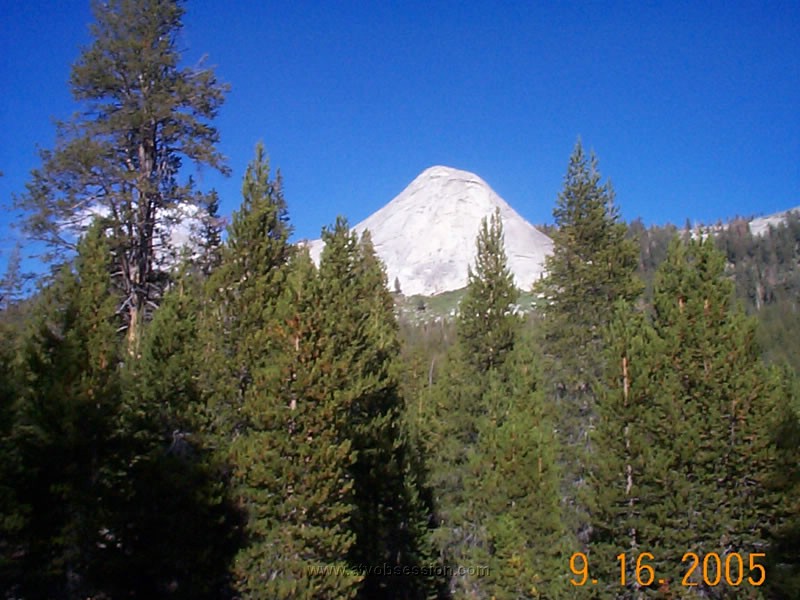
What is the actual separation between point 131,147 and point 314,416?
10692 millimetres

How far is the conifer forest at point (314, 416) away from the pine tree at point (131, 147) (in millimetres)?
74

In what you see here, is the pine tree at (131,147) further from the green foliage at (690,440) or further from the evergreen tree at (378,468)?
the green foliage at (690,440)

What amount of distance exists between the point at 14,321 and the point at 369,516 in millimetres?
14825

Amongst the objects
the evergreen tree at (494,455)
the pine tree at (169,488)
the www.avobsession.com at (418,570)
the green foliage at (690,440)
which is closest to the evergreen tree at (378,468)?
the www.avobsession.com at (418,570)

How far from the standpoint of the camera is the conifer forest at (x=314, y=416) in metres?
11.1

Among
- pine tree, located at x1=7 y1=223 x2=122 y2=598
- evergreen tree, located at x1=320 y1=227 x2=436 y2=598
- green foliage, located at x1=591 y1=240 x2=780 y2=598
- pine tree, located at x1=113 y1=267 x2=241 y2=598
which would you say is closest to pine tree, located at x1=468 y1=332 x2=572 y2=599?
green foliage, located at x1=591 y1=240 x2=780 y2=598

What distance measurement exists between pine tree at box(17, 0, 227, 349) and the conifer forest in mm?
74

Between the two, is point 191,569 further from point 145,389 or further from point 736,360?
point 736,360

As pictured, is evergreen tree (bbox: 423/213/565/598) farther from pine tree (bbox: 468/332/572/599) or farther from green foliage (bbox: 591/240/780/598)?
green foliage (bbox: 591/240/780/598)

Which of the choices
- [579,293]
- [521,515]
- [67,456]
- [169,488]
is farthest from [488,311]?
[67,456]

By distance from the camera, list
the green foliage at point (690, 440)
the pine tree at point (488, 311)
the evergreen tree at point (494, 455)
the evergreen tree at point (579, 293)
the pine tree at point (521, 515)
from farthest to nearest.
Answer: the pine tree at point (488, 311)
the evergreen tree at point (579, 293)
the evergreen tree at point (494, 455)
the pine tree at point (521, 515)
the green foliage at point (690, 440)

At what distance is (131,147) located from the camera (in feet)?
55.4

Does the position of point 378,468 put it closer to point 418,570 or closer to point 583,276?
point 418,570

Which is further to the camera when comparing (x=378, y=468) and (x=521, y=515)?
(x=378, y=468)
